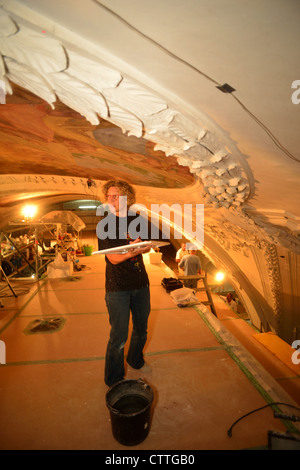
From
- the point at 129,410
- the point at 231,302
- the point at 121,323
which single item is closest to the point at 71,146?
the point at 121,323

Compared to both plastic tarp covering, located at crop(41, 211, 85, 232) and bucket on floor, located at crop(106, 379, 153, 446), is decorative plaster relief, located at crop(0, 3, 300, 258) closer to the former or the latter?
bucket on floor, located at crop(106, 379, 153, 446)

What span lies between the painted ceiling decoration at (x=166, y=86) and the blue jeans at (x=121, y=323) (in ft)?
5.33

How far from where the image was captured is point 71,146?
163 inches

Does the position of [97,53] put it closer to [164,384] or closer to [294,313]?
[164,384]

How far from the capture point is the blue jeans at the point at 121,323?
2404 mm

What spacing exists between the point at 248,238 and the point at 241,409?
400 centimetres

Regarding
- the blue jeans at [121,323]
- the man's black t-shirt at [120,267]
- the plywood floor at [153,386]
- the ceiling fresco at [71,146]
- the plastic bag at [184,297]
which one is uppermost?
the ceiling fresco at [71,146]

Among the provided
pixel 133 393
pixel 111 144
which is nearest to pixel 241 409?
pixel 133 393

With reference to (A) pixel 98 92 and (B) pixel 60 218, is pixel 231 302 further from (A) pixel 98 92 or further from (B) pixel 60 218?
(A) pixel 98 92

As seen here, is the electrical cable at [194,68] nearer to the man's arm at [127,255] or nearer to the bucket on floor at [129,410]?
the man's arm at [127,255]

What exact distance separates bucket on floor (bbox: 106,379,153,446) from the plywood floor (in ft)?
0.32

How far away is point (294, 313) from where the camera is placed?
22.8ft

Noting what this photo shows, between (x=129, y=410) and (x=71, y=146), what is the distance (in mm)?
3902

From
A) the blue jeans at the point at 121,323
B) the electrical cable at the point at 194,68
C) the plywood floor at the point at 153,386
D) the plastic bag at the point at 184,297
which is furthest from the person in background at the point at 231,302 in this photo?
the electrical cable at the point at 194,68
